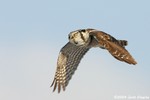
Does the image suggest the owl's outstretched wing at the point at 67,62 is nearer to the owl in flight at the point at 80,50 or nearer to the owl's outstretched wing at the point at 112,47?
the owl in flight at the point at 80,50

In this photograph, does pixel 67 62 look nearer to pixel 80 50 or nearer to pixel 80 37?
pixel 80 50

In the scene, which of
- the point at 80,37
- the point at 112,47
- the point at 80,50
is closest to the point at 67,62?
the point at 80,50

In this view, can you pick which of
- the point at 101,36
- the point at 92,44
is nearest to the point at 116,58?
the point at 101,36

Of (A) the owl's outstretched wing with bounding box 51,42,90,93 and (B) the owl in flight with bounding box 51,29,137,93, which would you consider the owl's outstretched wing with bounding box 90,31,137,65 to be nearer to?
(B) the owl in flight with bounding box 51,29,137,93

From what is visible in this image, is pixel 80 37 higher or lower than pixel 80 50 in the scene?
higher

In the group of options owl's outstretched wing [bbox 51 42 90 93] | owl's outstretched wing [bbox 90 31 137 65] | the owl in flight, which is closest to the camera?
owl's outstretched wing [bbox 90 31 137 65]

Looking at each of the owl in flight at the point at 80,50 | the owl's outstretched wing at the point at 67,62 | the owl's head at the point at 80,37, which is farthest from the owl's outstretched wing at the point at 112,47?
the owl's outstretched wing at the point at 67,62

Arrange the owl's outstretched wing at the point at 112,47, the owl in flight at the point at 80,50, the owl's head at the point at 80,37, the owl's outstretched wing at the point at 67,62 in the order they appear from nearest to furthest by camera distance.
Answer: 1. the owl's outstretched wing at the point at 112,47
2. the owl in flight at the point at 80,50
3. the owl's head at the point at 80,37
4. the owl's outstretched wing at the point at 67,62

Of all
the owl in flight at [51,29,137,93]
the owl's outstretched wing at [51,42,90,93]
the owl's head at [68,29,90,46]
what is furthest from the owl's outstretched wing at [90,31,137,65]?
the owl's outstretched wing at [51,42,90,93]
